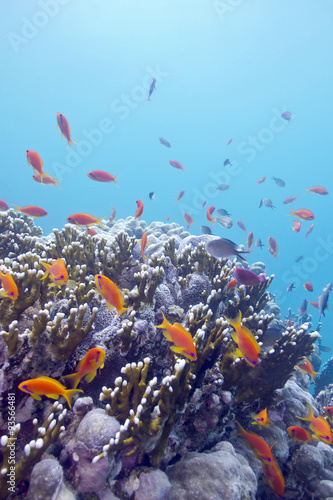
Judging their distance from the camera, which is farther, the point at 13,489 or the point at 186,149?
the point at 186,149

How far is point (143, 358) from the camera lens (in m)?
3.02

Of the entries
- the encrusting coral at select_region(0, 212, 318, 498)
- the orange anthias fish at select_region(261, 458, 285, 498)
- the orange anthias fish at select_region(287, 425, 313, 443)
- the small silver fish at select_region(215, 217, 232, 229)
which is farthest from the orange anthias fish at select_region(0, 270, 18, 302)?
the small silver fish at select_region(215, 217, 232, 229)

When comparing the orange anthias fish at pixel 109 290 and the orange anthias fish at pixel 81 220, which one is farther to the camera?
the orange anthias fish at pixel 81 220

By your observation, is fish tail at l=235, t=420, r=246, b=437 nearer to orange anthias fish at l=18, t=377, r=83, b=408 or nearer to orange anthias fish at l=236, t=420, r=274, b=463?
orange anthias fish at l=236, t=420, r=274, b=463

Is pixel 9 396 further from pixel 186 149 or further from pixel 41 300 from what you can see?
pixel 186 149

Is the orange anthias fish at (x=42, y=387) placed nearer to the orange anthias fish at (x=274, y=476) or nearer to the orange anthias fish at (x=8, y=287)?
the orange anthias fish at (x=8, y=287)

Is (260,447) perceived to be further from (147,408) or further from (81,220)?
(81,220)

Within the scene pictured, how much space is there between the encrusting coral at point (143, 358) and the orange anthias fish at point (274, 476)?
0.58 m

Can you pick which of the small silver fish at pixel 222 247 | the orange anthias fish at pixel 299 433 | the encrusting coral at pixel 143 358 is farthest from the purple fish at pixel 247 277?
the orange anthias fish at pixel 299 433

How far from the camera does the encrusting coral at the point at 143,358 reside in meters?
2.24

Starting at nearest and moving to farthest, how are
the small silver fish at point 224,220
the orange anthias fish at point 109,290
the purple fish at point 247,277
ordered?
the orange anthias fish at point 109,290 → the purple fish at point 247,277 → the small silver fish at point 224,220

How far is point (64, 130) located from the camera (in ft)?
17.1

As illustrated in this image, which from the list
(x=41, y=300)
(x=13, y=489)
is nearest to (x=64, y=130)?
(x=41, y=300)

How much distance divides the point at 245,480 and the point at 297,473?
1.68 metres
